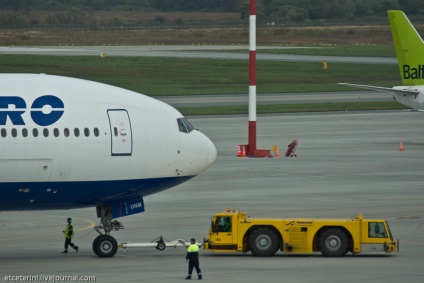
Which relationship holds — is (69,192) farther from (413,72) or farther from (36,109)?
(413,72)

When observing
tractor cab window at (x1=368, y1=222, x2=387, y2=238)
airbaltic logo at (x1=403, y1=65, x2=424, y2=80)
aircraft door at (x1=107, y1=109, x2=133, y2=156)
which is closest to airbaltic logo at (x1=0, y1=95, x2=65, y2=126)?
aircraft door at (x1=107, y1=109, x2=133, y2=156)

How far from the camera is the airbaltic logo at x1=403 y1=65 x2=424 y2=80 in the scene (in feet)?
243

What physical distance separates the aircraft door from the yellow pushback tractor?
3.79 meters

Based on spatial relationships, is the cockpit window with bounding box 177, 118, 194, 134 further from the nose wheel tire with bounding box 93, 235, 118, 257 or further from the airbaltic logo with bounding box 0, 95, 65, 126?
the nose wheel tire with bounding box 93, 235, 118, 257

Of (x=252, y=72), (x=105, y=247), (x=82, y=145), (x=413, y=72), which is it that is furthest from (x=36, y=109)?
(x=413, y=72)

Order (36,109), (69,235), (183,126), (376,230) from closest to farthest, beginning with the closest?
1. (36,109)
2. (376,230)
3. (69,235)
4. (183,126)

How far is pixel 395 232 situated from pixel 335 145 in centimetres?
3199

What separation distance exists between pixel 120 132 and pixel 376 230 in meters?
8.69

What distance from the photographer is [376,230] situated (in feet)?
115

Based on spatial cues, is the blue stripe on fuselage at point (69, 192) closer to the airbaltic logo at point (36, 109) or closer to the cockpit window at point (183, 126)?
the cockpit window at point (183, 126)

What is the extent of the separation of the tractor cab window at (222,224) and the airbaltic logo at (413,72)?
4145 cm

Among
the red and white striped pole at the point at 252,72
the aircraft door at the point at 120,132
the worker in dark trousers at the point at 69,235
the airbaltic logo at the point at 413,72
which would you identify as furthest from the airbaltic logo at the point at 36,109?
the airbaltic logo at the point at 413,72

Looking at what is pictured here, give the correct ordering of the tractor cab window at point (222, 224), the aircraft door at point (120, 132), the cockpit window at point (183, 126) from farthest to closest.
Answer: the cockpit window at point (183, 126) → the tractor cab window at point (222, 224) → the aircraft door at point (120, 132)

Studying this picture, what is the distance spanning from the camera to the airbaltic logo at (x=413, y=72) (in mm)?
74188
